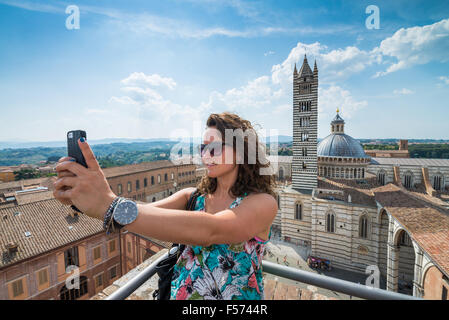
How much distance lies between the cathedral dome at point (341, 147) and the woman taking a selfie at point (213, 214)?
86.0 ft

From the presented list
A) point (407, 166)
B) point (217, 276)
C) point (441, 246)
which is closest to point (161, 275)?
point (217, 276)

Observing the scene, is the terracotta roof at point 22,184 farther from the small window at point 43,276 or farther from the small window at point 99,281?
the small window at point 43,276

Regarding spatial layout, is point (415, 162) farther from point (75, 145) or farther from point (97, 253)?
point (75, 145)

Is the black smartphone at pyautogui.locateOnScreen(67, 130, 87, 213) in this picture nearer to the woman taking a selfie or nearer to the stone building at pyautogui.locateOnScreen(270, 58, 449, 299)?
the woman taking a selfie

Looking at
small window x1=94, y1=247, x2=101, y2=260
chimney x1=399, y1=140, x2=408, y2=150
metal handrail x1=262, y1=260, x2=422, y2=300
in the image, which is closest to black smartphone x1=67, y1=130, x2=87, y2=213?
metal handrail x1=262, y1=260, x2=422, y2=300

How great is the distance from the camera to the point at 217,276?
5.13 ft

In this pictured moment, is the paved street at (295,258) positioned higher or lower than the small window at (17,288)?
lower

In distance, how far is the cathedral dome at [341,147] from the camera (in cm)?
2472

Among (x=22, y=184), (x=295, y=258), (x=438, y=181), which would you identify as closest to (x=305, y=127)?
(x=295, y=258)

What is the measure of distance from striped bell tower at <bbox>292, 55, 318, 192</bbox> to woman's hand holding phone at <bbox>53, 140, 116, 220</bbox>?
2374 centimetres

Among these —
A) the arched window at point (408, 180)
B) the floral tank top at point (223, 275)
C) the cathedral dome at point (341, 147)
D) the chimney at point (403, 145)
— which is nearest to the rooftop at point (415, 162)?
the arched window at point (408, 180)

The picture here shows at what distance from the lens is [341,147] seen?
82.7ft
